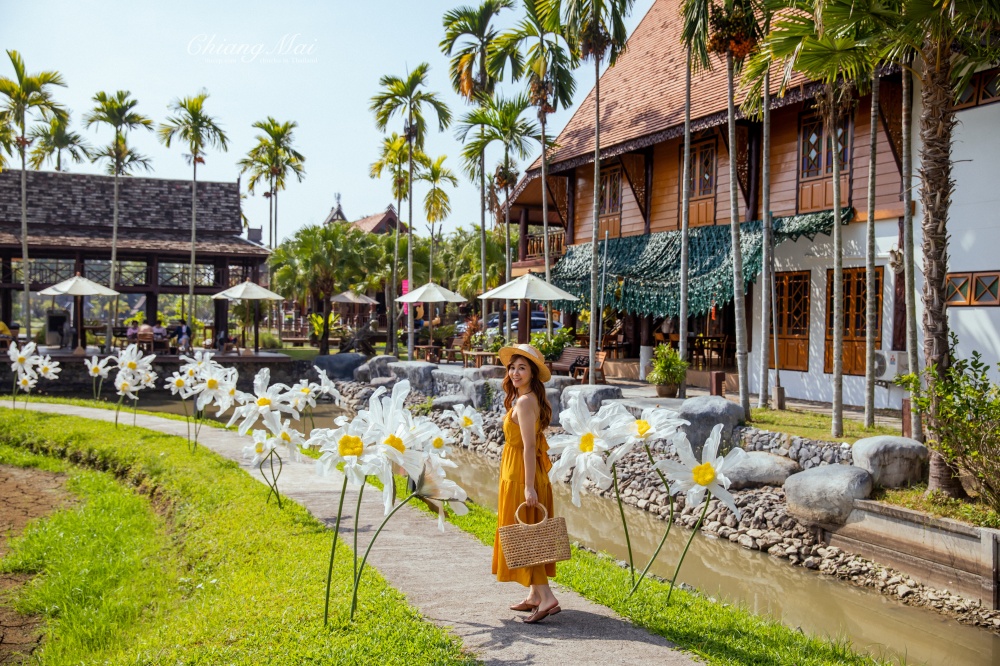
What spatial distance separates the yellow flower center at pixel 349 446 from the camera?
156 inches

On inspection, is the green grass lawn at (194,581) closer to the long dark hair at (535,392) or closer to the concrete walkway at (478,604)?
the concrete walkway at (478,604)

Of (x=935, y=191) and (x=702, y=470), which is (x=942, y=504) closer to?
(x=935, y=191)

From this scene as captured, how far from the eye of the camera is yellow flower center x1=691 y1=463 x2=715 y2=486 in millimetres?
4371

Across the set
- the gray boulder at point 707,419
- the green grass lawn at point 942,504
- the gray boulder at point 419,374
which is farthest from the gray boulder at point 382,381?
the green grass lawn at point 942,504

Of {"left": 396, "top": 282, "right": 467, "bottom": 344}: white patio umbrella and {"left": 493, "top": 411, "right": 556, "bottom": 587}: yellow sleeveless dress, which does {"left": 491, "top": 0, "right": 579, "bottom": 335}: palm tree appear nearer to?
{"left": 396, "top": 282, "right": 467, "bottom": 344}: white patio umbrella

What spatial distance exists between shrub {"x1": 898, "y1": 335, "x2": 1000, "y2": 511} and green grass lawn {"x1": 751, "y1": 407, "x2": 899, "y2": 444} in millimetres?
2241

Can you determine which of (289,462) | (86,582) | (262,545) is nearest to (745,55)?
(289,462)

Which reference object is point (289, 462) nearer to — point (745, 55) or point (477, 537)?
point (477, 537)

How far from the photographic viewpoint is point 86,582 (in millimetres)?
6020

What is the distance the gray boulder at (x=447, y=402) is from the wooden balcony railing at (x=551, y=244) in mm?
5788

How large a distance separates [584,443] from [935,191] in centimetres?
555

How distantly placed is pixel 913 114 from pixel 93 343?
85.4ft

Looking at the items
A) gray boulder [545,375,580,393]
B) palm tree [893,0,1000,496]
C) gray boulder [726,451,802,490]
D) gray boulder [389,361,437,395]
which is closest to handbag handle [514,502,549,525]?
palm tree [893,0,1000,496]

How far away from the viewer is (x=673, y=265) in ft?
53.2
